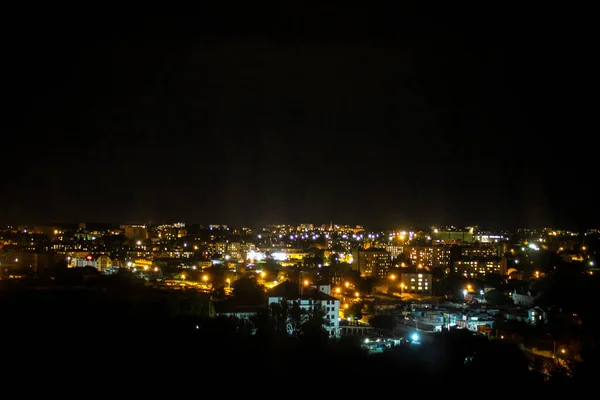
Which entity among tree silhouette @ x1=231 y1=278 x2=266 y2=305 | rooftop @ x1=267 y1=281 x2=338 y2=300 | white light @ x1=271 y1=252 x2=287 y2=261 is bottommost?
tree silhouette @ x1=231 y1=278 x2=266 y2=305

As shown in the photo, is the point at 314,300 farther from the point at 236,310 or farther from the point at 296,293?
the point at 236,310

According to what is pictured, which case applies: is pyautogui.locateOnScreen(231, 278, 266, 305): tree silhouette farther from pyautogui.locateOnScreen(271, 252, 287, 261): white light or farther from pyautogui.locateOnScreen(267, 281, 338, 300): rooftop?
pyautogui.locateOnScreen(271, 252, 287, 261): white light

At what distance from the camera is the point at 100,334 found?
18.8ft

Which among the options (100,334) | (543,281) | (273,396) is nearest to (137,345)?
(100,334)

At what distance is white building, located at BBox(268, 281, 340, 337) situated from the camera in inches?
290

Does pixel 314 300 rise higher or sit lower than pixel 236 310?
higher

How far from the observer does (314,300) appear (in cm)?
774

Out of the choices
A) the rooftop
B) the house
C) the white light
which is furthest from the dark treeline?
the white light

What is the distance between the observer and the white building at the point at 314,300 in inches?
290

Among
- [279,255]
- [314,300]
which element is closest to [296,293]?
[314,300]

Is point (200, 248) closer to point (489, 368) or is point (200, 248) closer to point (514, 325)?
point (514, 325)

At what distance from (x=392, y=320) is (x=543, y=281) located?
473cm

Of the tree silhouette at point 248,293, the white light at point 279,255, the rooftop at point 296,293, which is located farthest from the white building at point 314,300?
the white light at point 279,255

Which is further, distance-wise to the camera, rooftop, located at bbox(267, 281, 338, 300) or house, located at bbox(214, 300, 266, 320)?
rooftop, located at bbox(267, 281, 338, 300)
